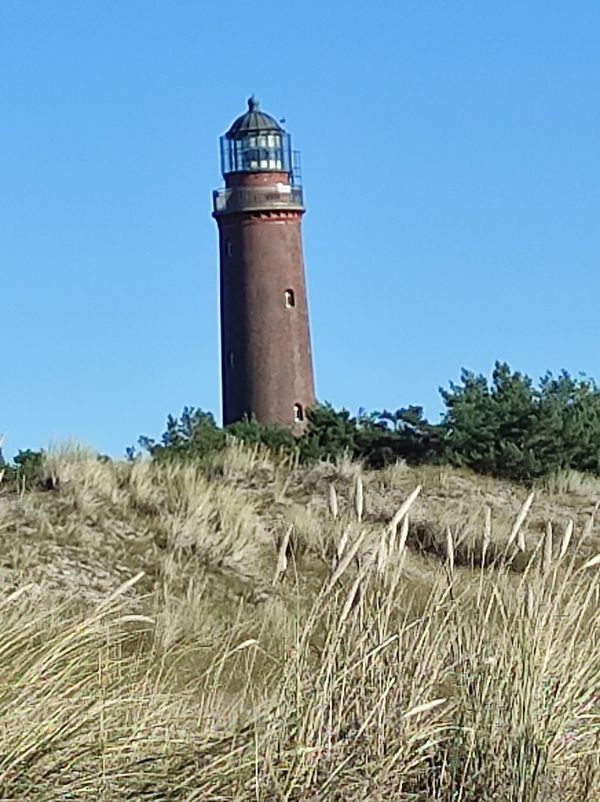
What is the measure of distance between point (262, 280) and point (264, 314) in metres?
1.19

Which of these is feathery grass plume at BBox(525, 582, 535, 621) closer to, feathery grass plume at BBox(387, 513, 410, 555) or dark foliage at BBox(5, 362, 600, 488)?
feathery grass plume at BBox(387, 513, 410, 555)

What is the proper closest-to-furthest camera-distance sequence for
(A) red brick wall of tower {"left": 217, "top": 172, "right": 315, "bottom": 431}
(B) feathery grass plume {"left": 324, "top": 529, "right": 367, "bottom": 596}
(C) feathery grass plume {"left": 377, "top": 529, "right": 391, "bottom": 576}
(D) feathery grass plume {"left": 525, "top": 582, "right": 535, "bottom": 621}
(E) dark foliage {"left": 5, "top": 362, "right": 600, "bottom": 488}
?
(B) feathery grass plume {"left": 324, "top": 529, "right": 367, "bottom": 596} → (C) feathery grass plume {"left": 377, "top": 529, "right": 391, "bottom": 576} → (D) feathery grass plume {"left": 525, "top": 582, "right": 535, "bottom": 621} → (E) dark foliage {"left": 5, "top": 362, "right": 600, "bottom": 488} → (A) red brick wall of tower {"left": 217, "top": 172, "right": 315, "bottom": 431}

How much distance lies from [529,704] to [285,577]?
7.60 meters

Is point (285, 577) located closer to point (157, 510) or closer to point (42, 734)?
point (157, 510)

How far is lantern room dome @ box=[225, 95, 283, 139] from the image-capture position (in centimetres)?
5612

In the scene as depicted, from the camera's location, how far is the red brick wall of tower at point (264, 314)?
171 ft

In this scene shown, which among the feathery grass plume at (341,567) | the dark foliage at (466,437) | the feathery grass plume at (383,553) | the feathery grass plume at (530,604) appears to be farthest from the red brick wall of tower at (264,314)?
the feathery grass plume at (341,567)

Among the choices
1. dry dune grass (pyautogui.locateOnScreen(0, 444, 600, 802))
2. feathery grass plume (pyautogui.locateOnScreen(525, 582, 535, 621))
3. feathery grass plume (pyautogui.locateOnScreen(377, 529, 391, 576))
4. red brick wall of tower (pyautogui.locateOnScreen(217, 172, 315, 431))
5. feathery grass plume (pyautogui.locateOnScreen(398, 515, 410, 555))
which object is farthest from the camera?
red brick wall of tower (pyautogui.locateOnScreen(217, 172, 315, 431))

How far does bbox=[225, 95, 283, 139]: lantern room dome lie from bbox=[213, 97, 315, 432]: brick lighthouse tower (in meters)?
0.03

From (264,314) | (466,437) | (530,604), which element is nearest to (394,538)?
(530,604)

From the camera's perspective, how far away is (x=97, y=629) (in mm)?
6137

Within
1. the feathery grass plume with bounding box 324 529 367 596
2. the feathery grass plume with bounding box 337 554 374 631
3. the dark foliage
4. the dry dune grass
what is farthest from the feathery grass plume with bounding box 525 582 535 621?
the dark foliage

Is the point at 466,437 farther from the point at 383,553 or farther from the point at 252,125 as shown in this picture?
the point at 252,125

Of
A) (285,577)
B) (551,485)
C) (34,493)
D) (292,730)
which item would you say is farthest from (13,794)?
(551,485)
